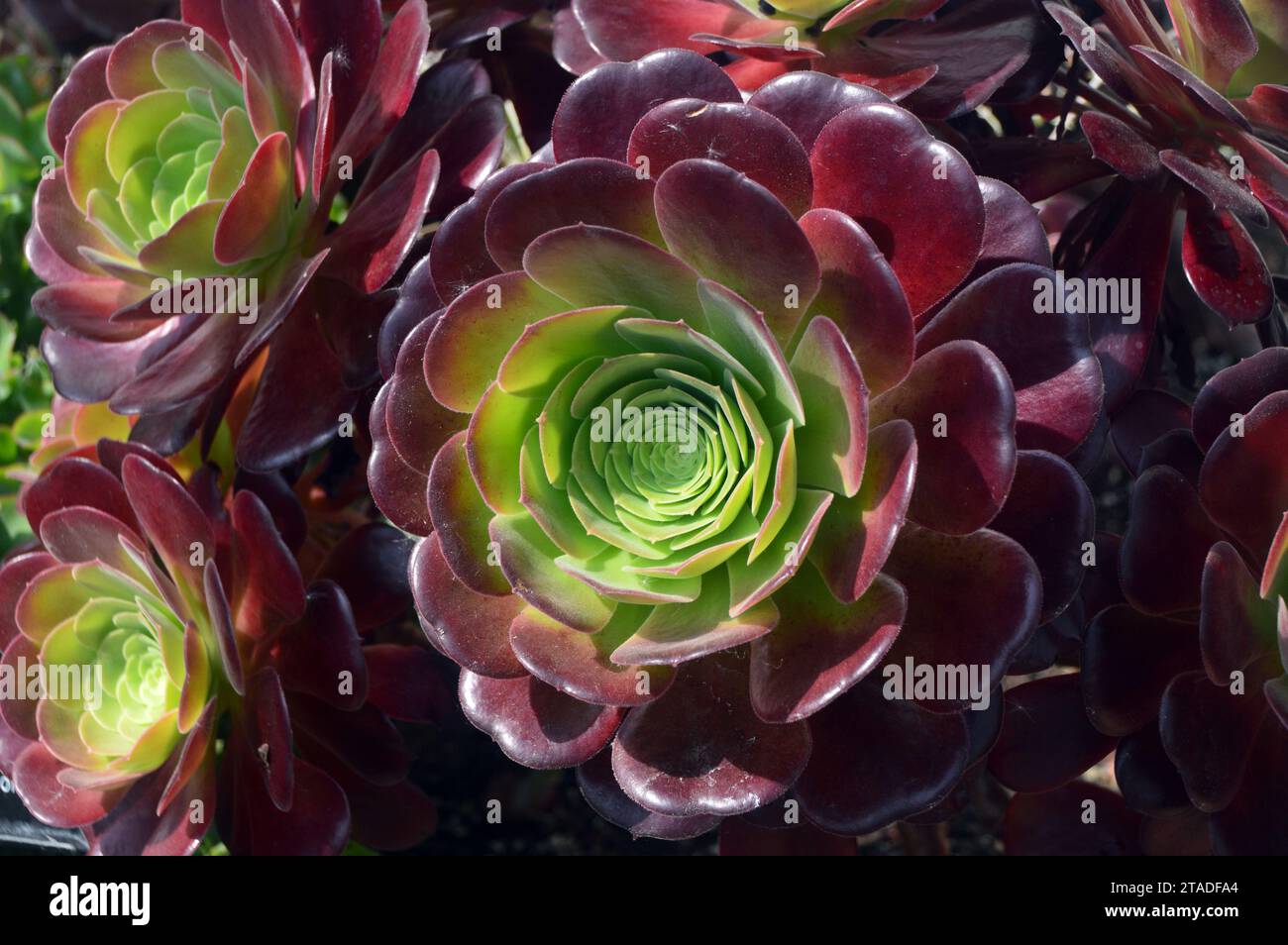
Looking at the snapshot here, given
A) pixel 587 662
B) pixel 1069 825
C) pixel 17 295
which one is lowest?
pixel 1069 825

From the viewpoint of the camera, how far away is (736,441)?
0.70 metres

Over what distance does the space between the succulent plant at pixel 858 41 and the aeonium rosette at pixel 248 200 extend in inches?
4.3

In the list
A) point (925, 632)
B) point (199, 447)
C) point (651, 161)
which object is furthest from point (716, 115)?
point (199, 447)

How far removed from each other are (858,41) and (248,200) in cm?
49

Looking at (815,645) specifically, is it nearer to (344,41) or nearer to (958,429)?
(958,429)

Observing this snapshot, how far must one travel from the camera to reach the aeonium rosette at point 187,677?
34.0 inches

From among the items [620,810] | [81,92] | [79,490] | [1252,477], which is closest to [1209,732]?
[1252,477]

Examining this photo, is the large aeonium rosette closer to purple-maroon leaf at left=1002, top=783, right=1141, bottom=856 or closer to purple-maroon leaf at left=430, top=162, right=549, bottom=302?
purple-maroon leaf at left=430, top=162, right=549, bottom=302

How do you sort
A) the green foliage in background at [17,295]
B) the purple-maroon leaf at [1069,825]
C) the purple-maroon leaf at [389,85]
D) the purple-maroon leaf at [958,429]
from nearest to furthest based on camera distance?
the purple-maroon leaf at [958,429] → the purple-maroon leaf at [389,85] → the purple-maroon leaf at [1069,825] → the green foliage in background at [17,295]

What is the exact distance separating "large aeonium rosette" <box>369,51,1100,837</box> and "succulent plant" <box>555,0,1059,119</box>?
0.12 m

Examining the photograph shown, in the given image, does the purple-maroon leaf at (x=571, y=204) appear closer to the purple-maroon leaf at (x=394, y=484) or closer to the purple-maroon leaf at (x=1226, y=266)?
the purple-maroon leaf at (x=394, y=484)

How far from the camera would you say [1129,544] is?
0.79 metres

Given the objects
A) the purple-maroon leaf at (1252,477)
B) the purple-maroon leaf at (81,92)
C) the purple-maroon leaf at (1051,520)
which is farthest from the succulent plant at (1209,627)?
the purple-maroon leaf at (81,92)

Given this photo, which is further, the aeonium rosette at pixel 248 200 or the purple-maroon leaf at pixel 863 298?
the aeonium rosette at pixel 248 200
